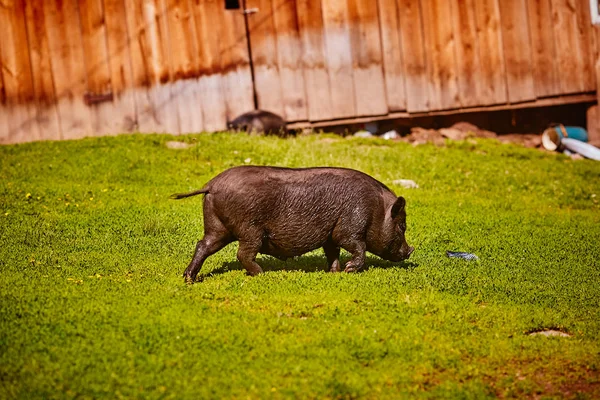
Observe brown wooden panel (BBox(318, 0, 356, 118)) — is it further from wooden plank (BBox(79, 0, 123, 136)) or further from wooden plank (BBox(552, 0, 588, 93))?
wooden plank (BBox(552, 0, 588, 93))

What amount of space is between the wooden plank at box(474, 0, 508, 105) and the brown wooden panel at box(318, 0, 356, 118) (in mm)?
2786

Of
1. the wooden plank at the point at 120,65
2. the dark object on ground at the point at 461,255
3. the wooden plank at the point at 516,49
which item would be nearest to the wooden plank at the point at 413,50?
the wooden plank at the point at 516,49

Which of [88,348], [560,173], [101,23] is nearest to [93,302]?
[88,348]

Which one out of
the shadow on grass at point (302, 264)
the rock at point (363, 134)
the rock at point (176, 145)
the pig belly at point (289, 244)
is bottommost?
the shadow on grass at point (302, 264)

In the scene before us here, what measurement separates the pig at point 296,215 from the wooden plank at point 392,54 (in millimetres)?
7788

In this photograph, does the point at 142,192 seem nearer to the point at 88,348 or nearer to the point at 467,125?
the point at 88,348

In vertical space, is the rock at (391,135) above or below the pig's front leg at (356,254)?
above

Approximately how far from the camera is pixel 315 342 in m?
6.48

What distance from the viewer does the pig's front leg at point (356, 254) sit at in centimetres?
828

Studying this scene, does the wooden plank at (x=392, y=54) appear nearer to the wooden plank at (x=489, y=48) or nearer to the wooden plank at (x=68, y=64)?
the wooden plank at (x=489, y=48)

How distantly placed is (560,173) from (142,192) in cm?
705

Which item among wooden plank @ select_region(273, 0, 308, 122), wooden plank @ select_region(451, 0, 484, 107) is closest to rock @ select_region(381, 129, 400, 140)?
wooden plank @ select_region(451, 0, 484, 107)

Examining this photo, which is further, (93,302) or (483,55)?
(483,55)

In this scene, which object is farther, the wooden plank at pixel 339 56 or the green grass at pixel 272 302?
the wooden plank at pixel 339 56
